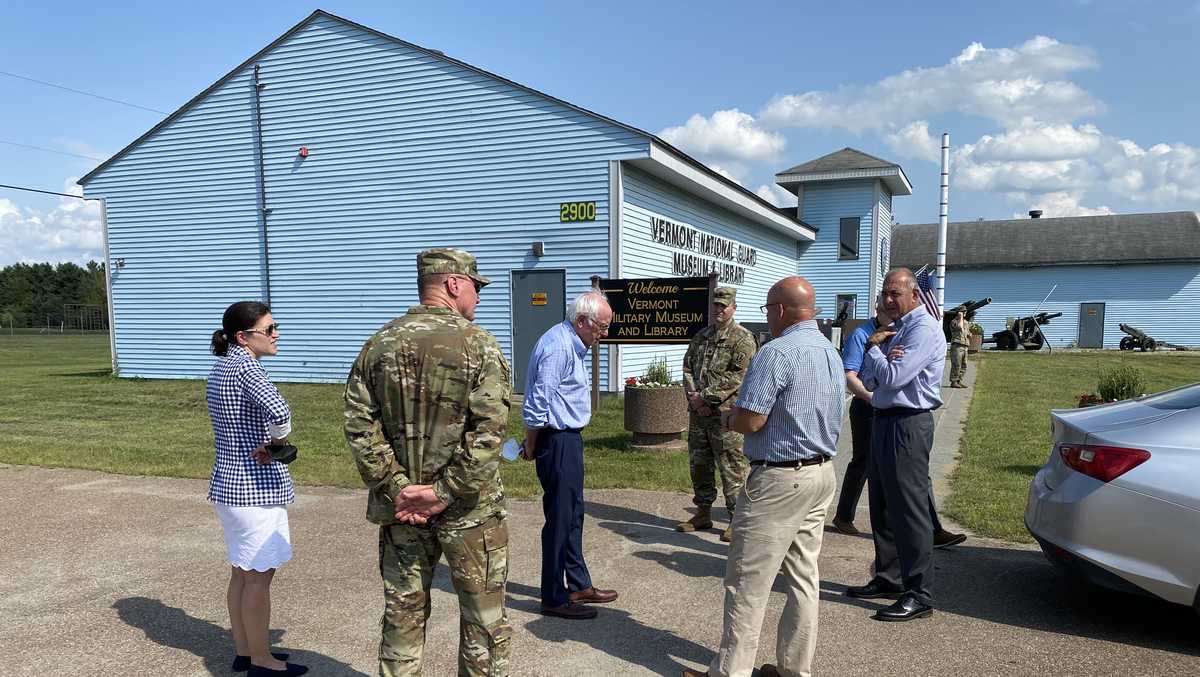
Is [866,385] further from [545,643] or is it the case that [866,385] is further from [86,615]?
[86,615]

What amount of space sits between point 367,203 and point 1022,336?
3103 centimetres

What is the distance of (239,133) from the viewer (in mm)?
16562

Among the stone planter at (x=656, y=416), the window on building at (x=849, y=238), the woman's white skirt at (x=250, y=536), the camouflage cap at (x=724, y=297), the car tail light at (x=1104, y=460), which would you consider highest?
the window on building at (x=849, y=238)

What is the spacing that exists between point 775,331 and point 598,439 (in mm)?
6477

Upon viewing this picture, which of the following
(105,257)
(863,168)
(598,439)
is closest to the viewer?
(598,439)

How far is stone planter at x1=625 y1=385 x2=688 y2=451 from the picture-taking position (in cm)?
873

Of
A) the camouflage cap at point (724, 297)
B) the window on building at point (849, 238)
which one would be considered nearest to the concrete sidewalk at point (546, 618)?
the camouflage cap at point (724, 297)

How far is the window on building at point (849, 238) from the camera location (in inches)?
1041

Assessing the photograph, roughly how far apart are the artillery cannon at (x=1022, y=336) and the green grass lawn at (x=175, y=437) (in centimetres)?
2720

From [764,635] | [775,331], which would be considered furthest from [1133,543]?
[775,331]

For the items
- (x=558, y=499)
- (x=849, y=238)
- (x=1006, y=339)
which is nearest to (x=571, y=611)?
(x=558, y=499)

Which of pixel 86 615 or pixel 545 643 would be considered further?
pixel 86 615


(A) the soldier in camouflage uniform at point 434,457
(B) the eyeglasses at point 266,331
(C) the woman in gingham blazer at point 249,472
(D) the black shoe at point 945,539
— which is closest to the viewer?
(A) the soldier in camouflage uniform at point 434,457

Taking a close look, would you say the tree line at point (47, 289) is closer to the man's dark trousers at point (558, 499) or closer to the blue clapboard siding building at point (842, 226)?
the blue clapboard siding building at point (842, 226)
